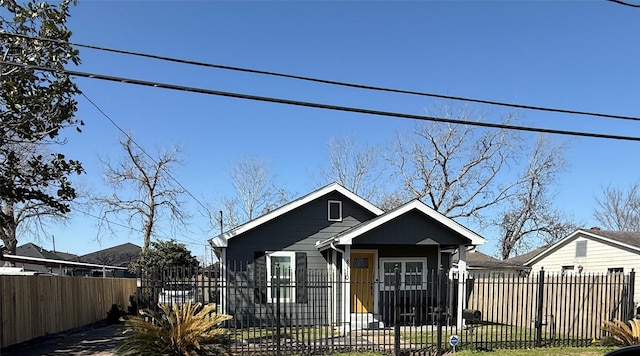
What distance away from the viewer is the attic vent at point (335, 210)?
53.9 ft

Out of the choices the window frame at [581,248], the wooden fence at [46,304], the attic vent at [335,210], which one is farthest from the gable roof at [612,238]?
the wooden fence at [46,304]

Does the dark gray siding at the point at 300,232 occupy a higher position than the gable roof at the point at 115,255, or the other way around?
the dark gray siding at the point at 300,232

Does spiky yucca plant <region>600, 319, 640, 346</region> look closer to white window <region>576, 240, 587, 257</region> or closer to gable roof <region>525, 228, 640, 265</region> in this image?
gable roof <region>525, 228, 640, 265</region>

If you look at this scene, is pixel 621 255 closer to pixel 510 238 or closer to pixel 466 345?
pixel 466 345

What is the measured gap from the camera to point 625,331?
35.1ft

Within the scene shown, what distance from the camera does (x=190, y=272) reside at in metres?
10.5

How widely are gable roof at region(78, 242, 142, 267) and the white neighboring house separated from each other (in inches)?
1515

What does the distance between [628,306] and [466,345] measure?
4138 mm

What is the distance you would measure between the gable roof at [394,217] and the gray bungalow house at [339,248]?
3cm

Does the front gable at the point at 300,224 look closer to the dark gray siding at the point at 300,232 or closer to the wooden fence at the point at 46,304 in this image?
the dark gray siding at the point at 300,232

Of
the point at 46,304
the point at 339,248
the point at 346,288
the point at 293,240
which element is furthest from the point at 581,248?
the point at 46,304

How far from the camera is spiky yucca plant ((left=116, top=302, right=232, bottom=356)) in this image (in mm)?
8961

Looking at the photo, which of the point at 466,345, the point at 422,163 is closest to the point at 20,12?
the point at 466,345

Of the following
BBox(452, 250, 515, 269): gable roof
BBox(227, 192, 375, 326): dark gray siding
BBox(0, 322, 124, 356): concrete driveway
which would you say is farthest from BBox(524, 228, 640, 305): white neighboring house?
BBox(0, 322, 124, 356): concrete driveway
